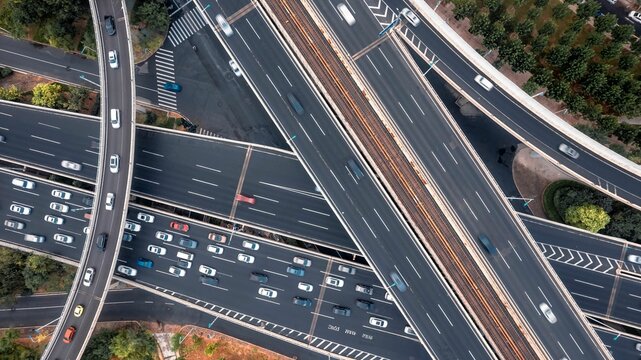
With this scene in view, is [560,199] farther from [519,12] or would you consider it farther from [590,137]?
[519,12]

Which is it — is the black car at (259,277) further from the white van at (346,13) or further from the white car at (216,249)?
the white van at (346,13)

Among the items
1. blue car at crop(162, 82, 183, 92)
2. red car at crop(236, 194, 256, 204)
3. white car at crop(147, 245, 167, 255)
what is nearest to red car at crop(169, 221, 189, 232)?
white car at crop(147, 245, 167, 255)

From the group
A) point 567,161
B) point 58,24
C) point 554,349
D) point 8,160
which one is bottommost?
point 554,349

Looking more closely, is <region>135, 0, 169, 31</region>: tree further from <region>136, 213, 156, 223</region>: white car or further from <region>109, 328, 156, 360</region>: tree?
<region>109, 328, 156, 360</region>: tree

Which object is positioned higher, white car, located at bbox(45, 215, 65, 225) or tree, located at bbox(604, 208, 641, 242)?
white car, located at bbox(45, 215, 65, 225)

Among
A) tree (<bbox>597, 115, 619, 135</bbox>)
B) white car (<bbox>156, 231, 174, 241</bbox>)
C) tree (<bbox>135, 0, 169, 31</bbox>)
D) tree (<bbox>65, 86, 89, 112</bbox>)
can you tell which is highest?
tree (<bbox>135, 0, 169, 31</bbox>)

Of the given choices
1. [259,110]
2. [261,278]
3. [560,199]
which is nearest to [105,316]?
[261,278]

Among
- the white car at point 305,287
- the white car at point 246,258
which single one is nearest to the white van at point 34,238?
the white car at point 246,258

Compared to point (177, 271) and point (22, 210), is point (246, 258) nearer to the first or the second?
point (177, 271)
